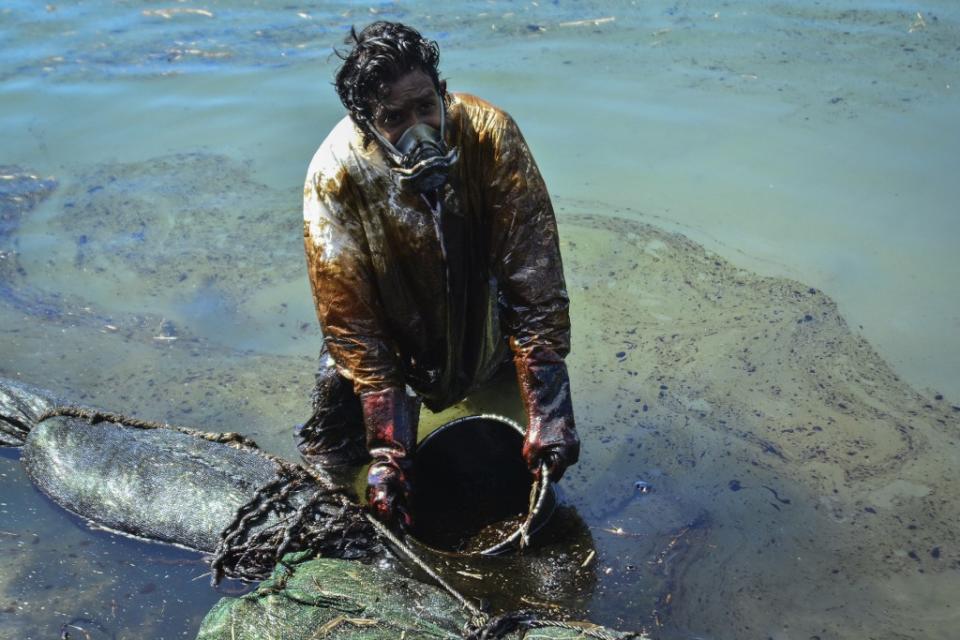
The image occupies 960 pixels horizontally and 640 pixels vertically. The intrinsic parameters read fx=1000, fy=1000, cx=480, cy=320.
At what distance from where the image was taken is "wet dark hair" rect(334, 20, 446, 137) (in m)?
2.94

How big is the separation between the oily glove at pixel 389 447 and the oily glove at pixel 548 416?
407 millimetres

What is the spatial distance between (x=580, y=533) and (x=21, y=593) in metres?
2.06

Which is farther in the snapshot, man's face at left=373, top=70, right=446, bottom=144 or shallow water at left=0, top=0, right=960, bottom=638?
shallow water at left=0, top=0, right=960, bottom=638

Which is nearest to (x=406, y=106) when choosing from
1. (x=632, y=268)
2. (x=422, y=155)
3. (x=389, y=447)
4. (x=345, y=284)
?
(x=422, y=155)

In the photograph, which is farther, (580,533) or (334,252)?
(580,533)

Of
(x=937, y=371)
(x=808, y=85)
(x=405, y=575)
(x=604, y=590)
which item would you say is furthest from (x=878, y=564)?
(x=808, y=85)

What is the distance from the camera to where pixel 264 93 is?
809 centimetres

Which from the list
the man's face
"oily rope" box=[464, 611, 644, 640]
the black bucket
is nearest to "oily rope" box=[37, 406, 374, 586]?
the black bucket

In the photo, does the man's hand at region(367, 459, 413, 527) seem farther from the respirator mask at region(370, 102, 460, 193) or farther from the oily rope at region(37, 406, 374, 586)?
the respirator mask at region(370, 102, 460, 193)

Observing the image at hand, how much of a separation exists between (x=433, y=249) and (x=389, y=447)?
0.67 m

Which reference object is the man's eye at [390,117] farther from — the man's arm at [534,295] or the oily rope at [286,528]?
the oily rope at [286,528]

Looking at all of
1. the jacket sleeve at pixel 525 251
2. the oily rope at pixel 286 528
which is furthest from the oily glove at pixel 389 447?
the jacket sleeve at pixel 525 251

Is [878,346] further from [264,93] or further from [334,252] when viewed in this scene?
[264,93]

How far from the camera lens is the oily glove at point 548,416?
130 inches
